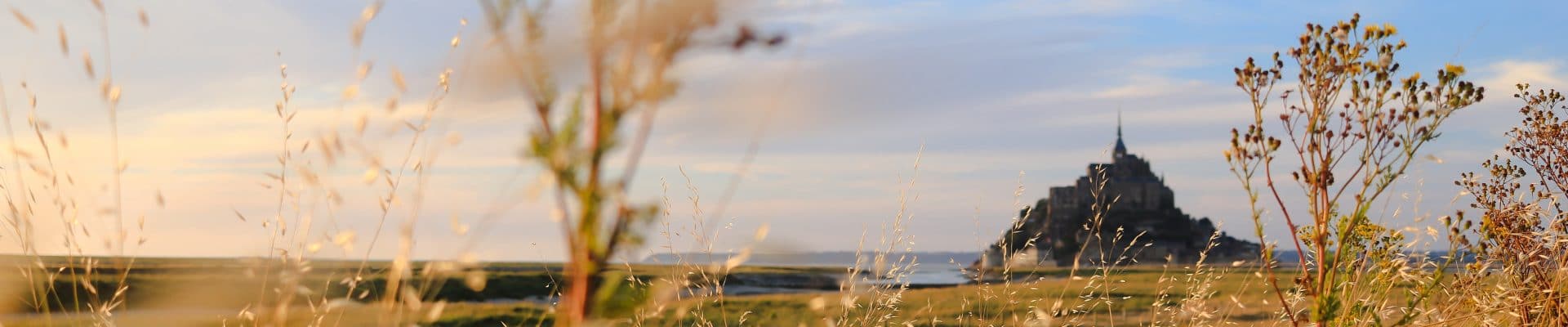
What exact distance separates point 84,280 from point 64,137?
1.33 feet

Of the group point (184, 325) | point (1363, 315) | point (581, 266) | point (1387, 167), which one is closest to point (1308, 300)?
point (1363, 315)

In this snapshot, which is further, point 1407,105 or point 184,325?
point 184,325

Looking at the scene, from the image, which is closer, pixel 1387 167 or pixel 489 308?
pixel 1387 167

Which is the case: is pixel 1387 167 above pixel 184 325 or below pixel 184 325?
above

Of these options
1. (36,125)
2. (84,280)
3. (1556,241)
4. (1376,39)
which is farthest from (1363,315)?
(36,125)

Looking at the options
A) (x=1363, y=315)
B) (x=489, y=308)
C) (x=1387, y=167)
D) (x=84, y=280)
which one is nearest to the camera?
(x=84, y=280)

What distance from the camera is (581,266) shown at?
0.89 meters

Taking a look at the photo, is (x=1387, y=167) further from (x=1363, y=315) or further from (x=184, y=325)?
(x=184, y=325)

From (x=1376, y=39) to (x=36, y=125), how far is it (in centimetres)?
382

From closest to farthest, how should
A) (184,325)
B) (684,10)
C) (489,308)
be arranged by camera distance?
(684,10) → (184,325) → (489,308)

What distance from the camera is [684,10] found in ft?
2.73

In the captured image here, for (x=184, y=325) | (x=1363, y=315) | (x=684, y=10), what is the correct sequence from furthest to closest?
(x=184, y=325), (x=1363, y=315), (x=684, y=10)

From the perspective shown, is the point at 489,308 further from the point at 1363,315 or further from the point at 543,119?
the point at 543,119

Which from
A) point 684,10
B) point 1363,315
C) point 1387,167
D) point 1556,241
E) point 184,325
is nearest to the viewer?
point 684,10
